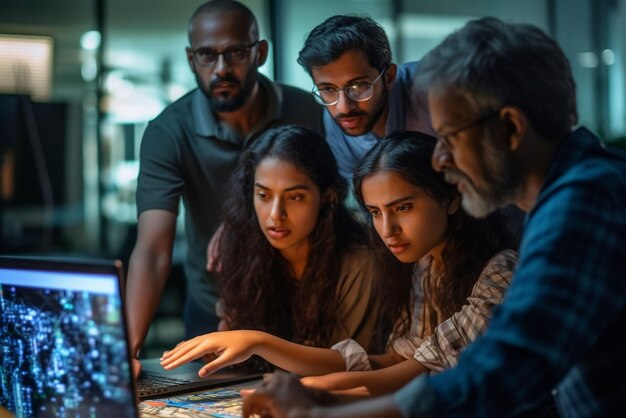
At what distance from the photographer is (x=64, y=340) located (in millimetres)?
1373

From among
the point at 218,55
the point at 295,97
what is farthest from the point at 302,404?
the point at 295,97

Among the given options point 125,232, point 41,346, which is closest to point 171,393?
point 41,346

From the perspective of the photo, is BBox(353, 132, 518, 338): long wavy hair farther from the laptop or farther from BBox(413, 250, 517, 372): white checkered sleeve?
the laptop

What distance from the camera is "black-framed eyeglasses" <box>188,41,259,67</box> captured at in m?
2.54

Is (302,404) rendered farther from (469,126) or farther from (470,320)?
(470,320)

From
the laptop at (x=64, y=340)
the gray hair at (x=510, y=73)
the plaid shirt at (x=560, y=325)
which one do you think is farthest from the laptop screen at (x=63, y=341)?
the gray hair at (x=510, y=73)

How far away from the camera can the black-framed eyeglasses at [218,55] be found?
254 centimetres

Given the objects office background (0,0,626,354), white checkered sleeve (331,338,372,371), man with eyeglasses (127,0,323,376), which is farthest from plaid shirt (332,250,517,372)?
office background (0,0,626,354)

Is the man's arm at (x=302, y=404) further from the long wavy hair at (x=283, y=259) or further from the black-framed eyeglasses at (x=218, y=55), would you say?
the black-framed eyeglasses at (x=218, y=55)

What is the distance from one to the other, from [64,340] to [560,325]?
744 millimetres

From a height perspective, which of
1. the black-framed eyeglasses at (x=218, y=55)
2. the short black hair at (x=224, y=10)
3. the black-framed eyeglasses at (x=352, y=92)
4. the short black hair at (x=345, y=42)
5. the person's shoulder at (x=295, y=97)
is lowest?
the person's shoulder at (x=295, y=97)

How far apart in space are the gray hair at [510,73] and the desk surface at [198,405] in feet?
2.48

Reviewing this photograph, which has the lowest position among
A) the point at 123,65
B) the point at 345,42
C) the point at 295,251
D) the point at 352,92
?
the point at 295,251

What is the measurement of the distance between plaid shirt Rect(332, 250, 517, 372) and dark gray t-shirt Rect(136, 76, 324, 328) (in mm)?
847
